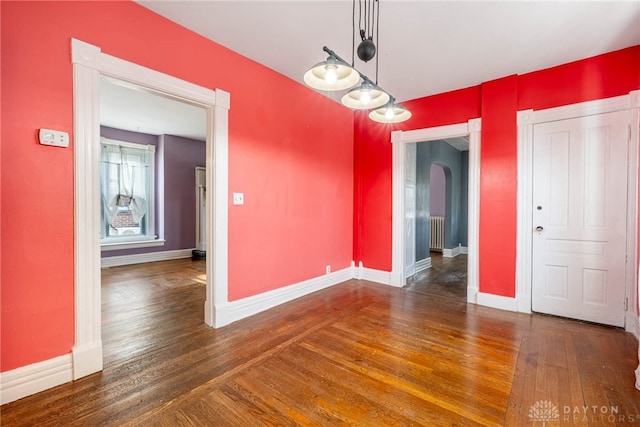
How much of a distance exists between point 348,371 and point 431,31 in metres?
2.89

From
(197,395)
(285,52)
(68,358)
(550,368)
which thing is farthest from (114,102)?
(550,368)

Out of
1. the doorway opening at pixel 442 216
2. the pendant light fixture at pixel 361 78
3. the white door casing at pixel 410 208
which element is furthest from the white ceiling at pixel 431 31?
the doorway opening at pixel 442 216

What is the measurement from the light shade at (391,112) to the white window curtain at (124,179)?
5.63 metres

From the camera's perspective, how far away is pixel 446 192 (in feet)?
23.9

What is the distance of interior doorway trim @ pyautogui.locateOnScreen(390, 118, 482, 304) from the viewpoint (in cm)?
357

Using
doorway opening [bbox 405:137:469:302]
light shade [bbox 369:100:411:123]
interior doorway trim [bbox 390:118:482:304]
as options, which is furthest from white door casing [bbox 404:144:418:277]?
light shade [bbox 369:100:411:123]

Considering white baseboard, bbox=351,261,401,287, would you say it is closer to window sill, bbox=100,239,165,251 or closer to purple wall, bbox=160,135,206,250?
purple wall, bbox=160,135,206,250

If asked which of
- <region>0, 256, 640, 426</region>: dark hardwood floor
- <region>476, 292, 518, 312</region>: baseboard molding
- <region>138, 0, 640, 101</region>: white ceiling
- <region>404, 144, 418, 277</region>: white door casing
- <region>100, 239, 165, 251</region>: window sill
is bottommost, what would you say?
<region>0, 256, 640, 426</region>: dark hardwood floor

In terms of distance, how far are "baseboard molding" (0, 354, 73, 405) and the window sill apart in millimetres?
4194

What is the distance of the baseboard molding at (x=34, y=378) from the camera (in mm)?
1713

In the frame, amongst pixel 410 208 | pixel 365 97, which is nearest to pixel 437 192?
pixel 410 208

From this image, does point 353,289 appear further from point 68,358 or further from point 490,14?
point 490,14

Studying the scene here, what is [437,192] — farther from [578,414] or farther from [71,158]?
[71,158]

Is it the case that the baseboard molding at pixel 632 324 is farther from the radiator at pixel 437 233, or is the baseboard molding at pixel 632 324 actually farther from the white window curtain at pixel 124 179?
the white window curtain at pixel 124 179
